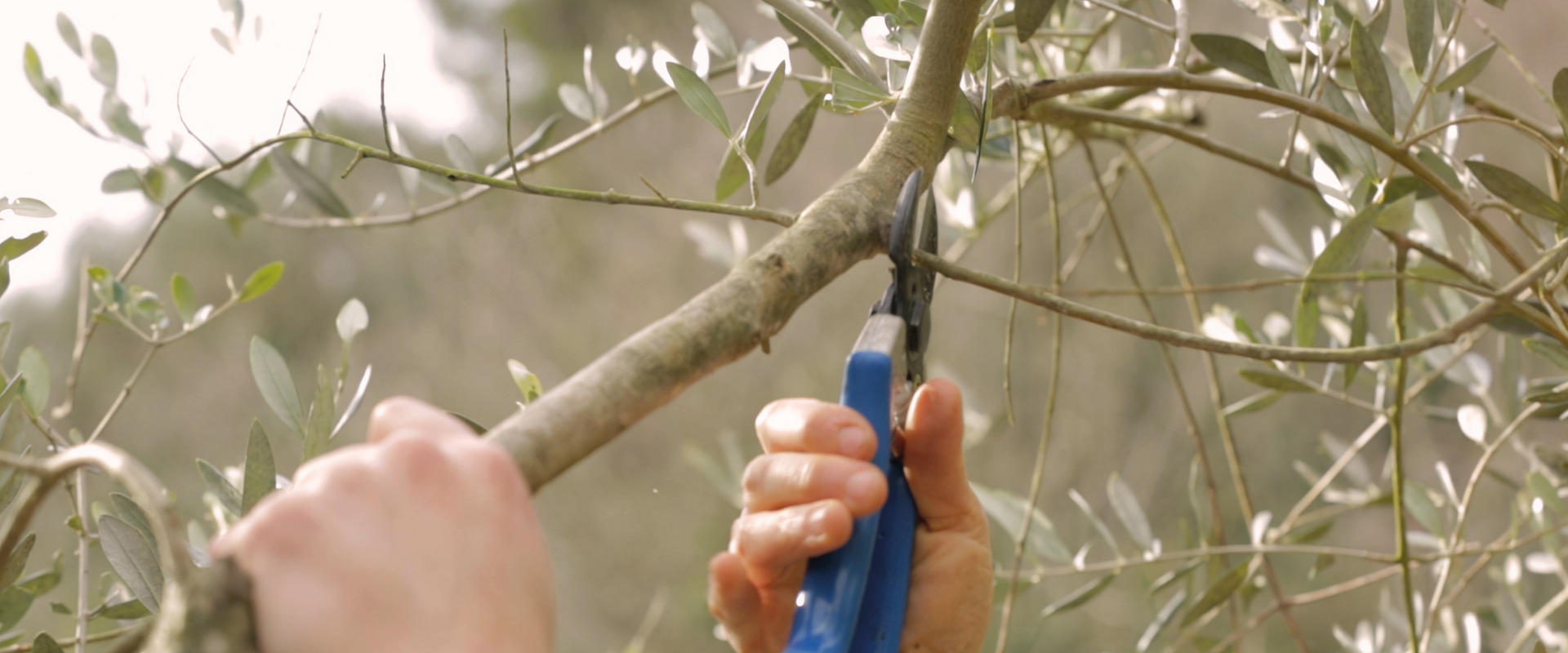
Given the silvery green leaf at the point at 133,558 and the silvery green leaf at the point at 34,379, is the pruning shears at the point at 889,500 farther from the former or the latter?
the silvery green leaf at the point at 34,379

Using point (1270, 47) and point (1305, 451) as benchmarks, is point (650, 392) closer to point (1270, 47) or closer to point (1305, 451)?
point (1270, 47)

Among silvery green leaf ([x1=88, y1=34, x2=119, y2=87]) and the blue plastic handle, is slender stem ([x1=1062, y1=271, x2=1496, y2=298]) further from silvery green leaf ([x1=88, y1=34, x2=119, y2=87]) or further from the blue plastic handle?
silvery green leaf ([x1=88, y1=34, x2=119, y2=87])

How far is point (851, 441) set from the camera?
1.15ft

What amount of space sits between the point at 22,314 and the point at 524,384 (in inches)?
163

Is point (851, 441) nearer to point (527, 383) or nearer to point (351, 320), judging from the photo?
point (527, 383)

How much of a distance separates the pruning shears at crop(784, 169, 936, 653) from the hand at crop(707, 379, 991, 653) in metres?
0.01

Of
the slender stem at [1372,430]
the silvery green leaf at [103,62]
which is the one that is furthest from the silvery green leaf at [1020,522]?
the silvery green leaf at [103,62]

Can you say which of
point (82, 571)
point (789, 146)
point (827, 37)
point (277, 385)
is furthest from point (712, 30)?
point (82, 571)

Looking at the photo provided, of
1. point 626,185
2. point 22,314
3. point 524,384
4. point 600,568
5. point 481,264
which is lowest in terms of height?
point 600,568

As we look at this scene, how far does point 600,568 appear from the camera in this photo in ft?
10.9

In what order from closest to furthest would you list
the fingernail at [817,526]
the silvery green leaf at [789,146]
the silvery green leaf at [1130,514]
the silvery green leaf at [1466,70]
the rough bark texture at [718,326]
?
the rough bark texture at [718,326]
the fingernail at [817,526]
the silvery green leaf at [1466,70]
the silvery green leaf at [789,146]
the silvery green leaf at [1130,514]

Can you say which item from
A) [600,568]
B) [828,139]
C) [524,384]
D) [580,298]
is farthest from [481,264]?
[524,384]

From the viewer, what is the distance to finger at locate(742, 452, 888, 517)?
0.34 meters

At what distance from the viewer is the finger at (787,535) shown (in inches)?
13.3
